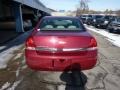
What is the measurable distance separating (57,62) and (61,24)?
202 centimetres

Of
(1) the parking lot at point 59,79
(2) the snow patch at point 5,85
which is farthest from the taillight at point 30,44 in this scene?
(2) the snow patch at point 5,85

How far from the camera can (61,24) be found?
24.4 feet

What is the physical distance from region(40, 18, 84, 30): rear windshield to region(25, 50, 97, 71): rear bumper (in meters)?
1.41

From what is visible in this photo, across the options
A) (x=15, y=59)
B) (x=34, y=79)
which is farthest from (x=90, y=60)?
(x=15, y=59)

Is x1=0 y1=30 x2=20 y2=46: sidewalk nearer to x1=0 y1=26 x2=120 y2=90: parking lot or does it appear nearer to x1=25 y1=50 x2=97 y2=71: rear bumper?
x1=0 y1=26 x2=120 y2=90: parking lot

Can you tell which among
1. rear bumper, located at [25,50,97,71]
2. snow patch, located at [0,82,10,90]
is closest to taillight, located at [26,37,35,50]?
rear bumper, located at [25,50,97,71]

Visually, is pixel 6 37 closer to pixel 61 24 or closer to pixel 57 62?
pixel 61 24

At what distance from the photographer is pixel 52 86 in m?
5.89

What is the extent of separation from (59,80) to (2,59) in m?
3.61

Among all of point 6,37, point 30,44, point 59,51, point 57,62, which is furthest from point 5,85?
point 6,37

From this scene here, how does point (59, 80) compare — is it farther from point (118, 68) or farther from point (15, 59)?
point (15, 59)

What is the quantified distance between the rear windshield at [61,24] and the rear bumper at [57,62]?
1.41m

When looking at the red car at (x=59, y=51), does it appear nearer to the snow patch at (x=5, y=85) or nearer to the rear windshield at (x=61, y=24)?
the snow patch at (x=5, y=85)

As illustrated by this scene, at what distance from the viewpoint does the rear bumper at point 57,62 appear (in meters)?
5.70
